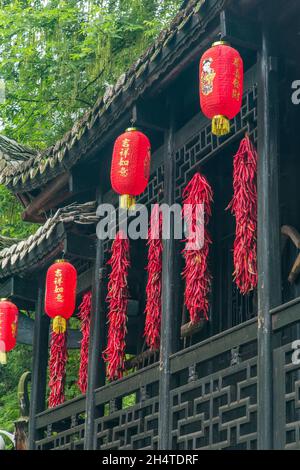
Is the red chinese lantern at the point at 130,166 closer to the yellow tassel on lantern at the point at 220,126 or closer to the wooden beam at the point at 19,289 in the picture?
the yellow tassel on lantern at the point at 220,126

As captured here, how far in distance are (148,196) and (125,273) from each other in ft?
2.68

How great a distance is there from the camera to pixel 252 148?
26.0 ft

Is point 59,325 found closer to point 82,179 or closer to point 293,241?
point 82,179

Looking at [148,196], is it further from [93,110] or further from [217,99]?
[217,99]

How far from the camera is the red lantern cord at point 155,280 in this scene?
9320 mm

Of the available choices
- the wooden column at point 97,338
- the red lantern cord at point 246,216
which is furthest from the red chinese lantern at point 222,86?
the wooden column at point 97,338

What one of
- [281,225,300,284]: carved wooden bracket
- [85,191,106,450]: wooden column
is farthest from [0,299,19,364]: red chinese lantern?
[281,225,300,284]: carved wooden bracket

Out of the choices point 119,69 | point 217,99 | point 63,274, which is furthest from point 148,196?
point 119,69

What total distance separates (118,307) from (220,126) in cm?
293

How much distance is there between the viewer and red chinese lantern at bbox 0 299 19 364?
1221 cm

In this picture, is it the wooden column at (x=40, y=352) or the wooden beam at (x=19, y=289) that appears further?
the wooden beam at (x=19, y=289)

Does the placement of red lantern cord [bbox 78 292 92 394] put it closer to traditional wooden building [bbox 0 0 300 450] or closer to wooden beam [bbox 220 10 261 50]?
traditional wooden building [bbox 0 0 300 450]

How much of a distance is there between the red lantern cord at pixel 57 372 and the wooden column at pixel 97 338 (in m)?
1.32

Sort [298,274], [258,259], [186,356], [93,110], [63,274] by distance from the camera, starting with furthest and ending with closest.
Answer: [63,274] < [93,110] < [298,274] < [186,356] < [258,259]
